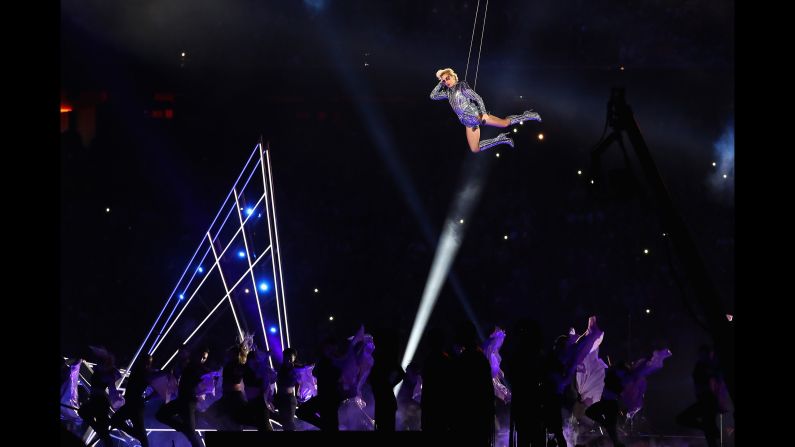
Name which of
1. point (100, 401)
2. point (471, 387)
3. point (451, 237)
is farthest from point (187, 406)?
point (451, 237)

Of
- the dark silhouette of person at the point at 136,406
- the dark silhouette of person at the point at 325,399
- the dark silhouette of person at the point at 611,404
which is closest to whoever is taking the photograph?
the dark silhouette of person at the point at 325,399

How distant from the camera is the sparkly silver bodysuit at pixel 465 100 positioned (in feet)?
43.7

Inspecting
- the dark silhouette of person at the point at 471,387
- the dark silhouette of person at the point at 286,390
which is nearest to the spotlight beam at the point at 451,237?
the dark silhouette of person at the point at 286,390

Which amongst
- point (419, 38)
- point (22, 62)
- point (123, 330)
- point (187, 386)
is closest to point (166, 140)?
point (123, 330)

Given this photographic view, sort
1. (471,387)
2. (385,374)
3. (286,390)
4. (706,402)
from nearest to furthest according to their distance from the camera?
1. (471,387)
2. (385,374)
3. (706,402)
4. (286,390)

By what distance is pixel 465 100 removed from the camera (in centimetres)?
1338

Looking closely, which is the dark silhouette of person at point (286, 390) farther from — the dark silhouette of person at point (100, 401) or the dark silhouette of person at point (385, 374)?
the dark silhouette of person at point (385, 374)

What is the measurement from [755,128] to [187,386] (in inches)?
341

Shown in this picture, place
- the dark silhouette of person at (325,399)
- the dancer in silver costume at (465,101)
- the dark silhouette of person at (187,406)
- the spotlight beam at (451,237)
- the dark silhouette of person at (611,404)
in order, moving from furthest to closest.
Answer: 1. the spotlight beam at (451,237)
2. the dancer in silver costume at (465,101)
3. the dark silhouette of person at (187,406)
4. the dark silhouette of person at (611,404)
5. the dark silhouette of person at (325,399)

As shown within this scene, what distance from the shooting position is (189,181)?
21.4m

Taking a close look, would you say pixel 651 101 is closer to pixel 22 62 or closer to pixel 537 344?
pixel 537 344

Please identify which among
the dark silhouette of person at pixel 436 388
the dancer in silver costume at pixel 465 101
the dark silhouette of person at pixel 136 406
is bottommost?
the dark silhouette of person at pixel 136 406

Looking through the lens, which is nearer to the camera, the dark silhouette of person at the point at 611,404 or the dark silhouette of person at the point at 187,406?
the dark silhouette of person at the point at 611,404

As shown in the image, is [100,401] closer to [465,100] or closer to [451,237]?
[465,100]
